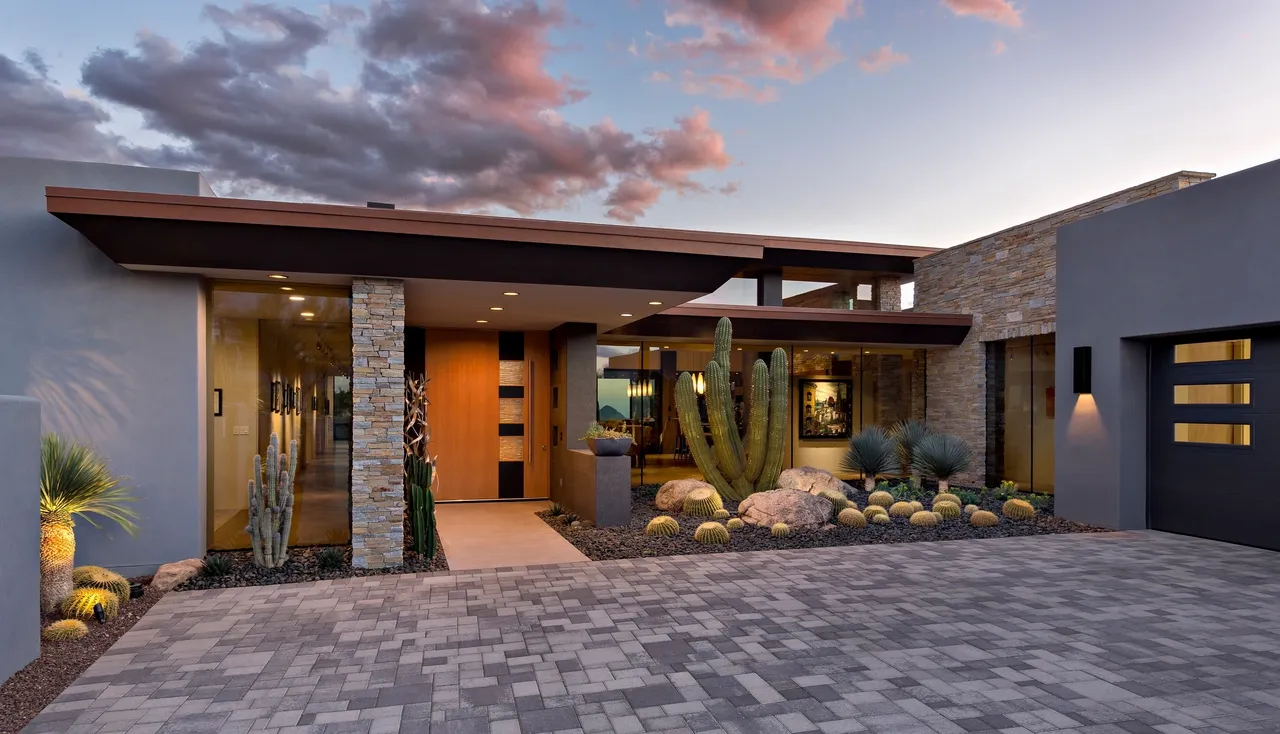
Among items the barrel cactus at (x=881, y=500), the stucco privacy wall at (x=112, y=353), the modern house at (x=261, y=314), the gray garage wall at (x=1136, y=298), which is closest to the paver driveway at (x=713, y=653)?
the stucco privacy wall at (x=112, y=353)

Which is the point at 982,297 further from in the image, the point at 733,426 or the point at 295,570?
the point at 295,570

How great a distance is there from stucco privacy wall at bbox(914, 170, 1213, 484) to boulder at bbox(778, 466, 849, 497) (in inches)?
163

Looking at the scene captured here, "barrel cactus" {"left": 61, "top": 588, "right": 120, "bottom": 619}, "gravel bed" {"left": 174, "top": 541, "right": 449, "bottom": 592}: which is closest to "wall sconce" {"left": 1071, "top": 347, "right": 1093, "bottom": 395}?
"gravel bed" {"left": 174, "top": 541, "right": 449, "bottom": 592}

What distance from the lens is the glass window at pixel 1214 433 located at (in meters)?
7.55

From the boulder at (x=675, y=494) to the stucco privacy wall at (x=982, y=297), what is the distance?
630cm

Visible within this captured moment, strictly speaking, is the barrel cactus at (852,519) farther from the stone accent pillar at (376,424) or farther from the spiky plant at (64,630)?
the spiky plant at (64,630)

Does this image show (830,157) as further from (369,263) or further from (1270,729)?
(1270,729)

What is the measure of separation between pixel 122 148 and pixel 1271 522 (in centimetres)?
1770

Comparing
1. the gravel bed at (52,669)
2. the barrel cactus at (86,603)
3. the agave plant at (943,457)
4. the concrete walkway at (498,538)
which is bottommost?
the concrete walkway at (498,538)

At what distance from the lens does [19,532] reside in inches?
157

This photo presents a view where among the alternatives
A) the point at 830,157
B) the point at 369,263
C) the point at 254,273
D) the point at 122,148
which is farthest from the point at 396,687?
the point at 122,148

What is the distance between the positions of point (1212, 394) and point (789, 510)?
5.01 meters

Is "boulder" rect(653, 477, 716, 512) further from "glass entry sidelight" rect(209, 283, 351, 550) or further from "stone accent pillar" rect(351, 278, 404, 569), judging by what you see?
"glass entry sidelight" rect(209, 283, 351, 550)

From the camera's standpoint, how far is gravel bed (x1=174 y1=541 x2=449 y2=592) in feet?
19.7
